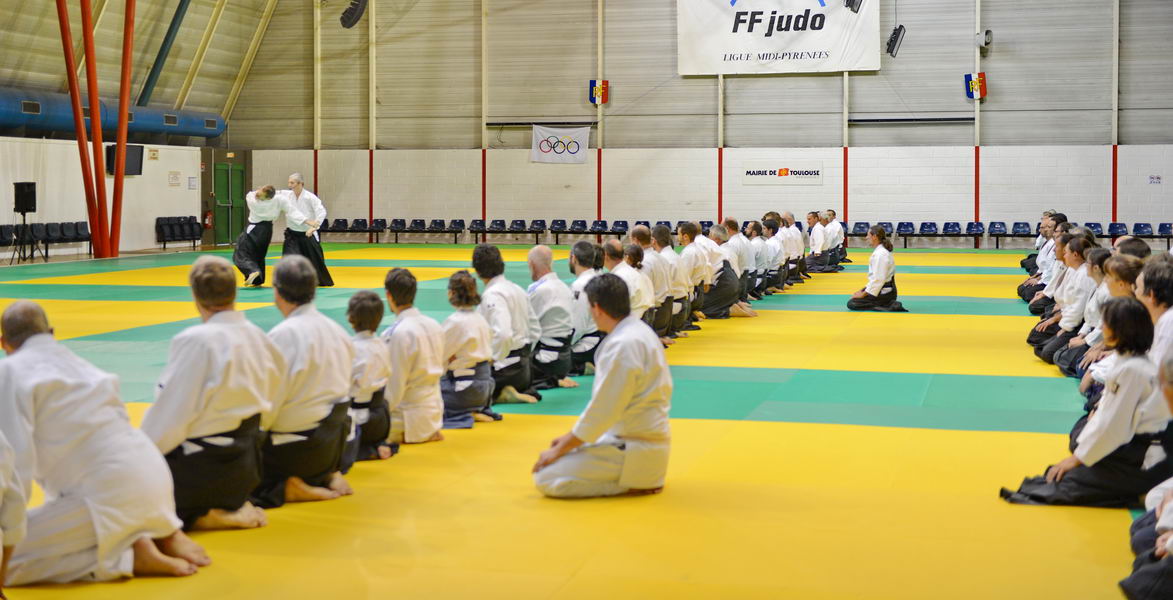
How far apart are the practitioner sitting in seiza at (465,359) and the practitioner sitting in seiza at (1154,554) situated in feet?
15.8

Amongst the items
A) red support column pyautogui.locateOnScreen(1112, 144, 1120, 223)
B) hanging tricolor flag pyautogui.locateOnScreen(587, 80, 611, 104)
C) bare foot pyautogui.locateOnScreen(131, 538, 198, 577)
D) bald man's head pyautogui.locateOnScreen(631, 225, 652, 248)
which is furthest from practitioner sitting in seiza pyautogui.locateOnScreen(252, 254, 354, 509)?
red support column pyautogui.locateOnScreen(1112, 144, 1120, 223)

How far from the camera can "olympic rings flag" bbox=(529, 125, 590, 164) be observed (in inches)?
1367

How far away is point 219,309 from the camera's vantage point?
231 inches

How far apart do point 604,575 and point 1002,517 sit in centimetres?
245

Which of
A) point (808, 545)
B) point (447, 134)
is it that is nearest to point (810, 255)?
point (447, 134)

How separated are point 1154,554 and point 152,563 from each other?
14.6ft

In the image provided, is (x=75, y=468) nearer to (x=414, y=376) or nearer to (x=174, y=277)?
(x=414, y=376)

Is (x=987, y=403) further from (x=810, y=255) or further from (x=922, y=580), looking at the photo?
(x=810, y=255)

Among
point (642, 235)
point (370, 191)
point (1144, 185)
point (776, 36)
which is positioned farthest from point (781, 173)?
point (642, 235)

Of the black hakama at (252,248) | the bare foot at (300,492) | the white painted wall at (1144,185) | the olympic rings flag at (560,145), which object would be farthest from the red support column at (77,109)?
the white painted wall at (1144,185)

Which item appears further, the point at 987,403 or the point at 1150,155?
the point at 1150,155

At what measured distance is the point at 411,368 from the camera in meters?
8.18

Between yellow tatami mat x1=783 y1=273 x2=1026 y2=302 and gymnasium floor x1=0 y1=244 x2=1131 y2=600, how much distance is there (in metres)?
7.59

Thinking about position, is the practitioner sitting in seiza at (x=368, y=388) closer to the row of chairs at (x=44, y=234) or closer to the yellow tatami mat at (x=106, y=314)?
the yellow tatami mat at (x=106, y=314)
